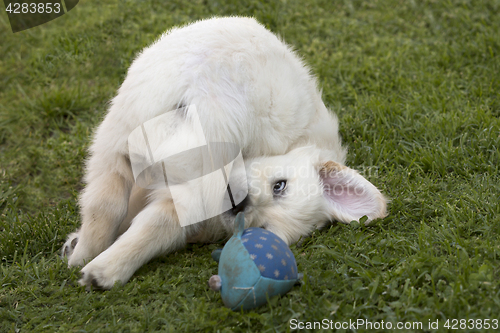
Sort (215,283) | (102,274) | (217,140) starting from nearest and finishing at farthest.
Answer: (215,283) → (102,274) → (217,140)

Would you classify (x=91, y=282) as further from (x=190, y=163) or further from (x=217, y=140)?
(x=217, y=140)

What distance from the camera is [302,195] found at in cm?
300

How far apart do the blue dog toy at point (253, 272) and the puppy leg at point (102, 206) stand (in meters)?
0.89

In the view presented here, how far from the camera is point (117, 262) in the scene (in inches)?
108

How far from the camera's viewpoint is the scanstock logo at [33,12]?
5.75 m

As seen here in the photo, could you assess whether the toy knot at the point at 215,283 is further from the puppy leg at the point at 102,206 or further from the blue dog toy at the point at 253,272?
the puppy leg at the point at 102,206

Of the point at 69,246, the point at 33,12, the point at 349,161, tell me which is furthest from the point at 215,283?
the point at 33,12

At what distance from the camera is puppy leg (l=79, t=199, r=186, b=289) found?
2.72m

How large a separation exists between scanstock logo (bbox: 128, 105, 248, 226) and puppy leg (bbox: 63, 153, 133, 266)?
0.19 m

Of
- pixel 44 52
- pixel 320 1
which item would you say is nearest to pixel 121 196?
pixel 44 52

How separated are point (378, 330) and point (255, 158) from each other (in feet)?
4.11

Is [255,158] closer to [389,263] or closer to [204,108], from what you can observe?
[204,108]

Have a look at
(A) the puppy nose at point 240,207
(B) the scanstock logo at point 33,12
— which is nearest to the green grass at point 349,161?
A: (B) the scanstock logo at point 33,12

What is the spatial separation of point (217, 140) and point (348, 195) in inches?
36.3
